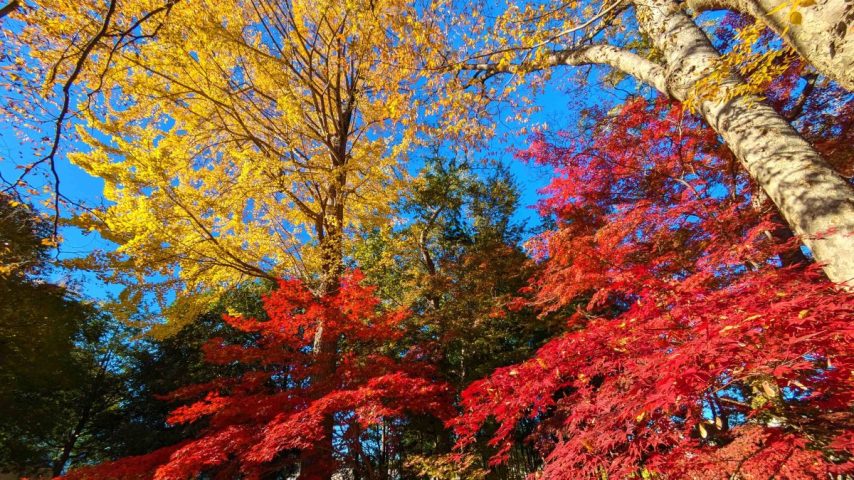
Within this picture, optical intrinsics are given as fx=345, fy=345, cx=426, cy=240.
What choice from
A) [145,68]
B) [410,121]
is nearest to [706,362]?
[410,121]

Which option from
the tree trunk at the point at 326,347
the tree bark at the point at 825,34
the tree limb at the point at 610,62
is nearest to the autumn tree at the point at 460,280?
the tree trunk at the point at 326,347

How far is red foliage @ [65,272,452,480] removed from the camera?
3861 millimetres

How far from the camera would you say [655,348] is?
2.18m

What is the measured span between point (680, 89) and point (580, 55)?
75.0 inches

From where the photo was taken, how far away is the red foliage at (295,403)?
3861 mm

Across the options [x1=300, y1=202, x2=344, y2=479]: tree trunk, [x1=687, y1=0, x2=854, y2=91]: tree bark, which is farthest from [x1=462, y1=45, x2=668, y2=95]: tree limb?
[x1=300, y1=202, x2=344, y2=479]: tree trunk

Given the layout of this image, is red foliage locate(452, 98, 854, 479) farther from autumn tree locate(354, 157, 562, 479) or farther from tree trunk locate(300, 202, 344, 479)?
autumn tree locate(354, 157, 562, 479)

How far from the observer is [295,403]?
4.62 meters

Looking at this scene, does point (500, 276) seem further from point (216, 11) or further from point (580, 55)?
point (216, 11)

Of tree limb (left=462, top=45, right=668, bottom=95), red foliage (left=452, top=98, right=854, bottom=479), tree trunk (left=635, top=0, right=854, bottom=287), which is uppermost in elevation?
tree limb (left=462, top=45, right=668, bottom=95)

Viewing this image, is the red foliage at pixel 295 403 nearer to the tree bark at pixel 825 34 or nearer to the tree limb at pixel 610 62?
the tree limb at pixel 610 62

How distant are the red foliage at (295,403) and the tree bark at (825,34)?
13.5 ft

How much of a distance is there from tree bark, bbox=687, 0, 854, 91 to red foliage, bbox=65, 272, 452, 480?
13.5 feet

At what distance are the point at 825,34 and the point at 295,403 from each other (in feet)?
18.6
